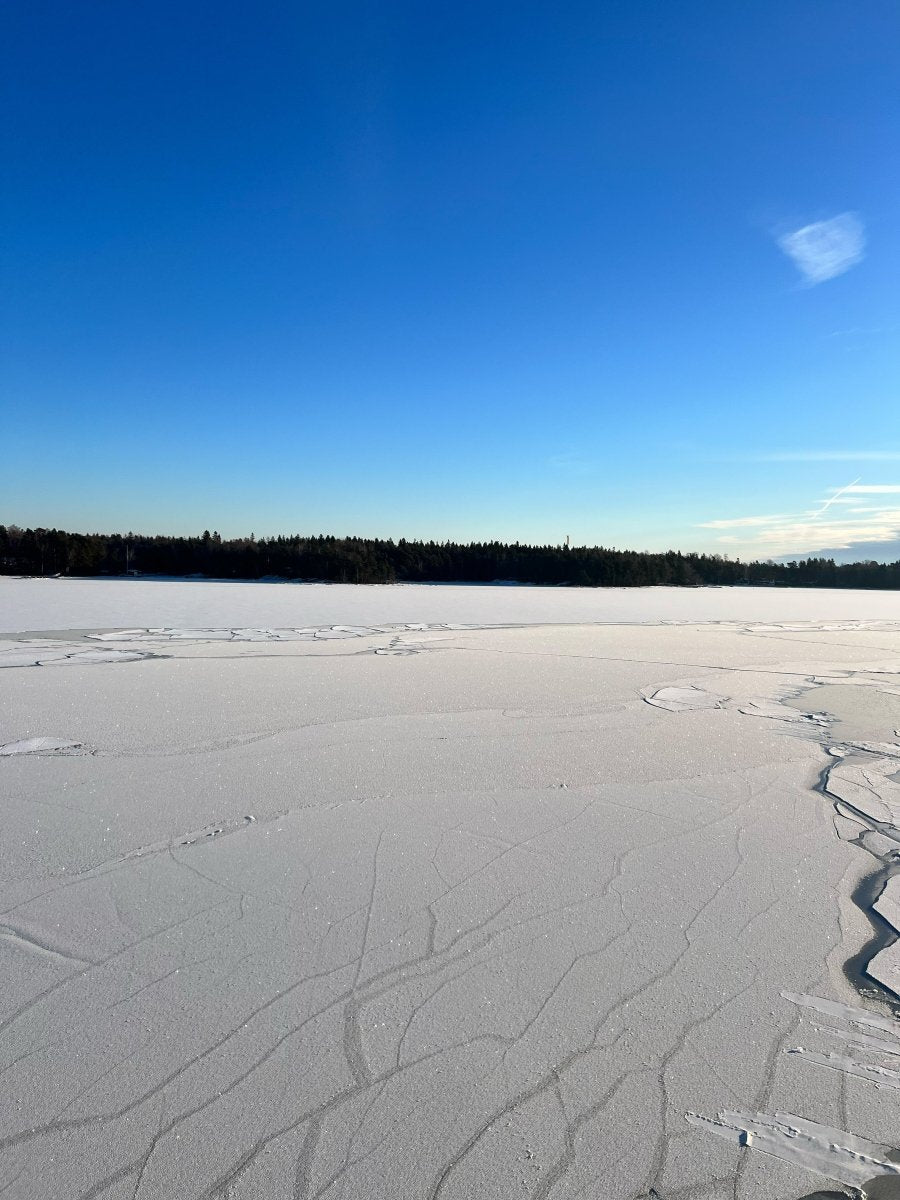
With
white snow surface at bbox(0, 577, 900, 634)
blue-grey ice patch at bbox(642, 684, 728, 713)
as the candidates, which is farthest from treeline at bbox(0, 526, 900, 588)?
blue-grey ice patch at bbox(642, 684, 728, 713)

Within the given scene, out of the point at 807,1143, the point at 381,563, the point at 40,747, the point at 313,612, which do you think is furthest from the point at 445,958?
the point at 381,563

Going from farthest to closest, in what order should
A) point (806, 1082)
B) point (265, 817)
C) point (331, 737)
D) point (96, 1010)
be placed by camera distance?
point (331, 737) < point (265, 817) < point (96, 1010) < point (806, 1082)

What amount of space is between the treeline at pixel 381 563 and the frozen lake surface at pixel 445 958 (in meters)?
31.5

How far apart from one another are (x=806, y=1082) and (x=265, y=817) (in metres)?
2.14

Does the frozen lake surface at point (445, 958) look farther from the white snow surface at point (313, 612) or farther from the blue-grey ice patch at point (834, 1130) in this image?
the white snow surface at point (313, 612)

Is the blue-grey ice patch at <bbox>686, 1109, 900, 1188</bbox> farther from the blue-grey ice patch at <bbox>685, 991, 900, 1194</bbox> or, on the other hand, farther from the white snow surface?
the white snow surface

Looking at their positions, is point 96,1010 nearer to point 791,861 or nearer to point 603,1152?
point 603,1152

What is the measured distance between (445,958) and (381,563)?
119 ft

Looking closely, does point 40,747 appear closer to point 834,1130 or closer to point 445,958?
point 445,958

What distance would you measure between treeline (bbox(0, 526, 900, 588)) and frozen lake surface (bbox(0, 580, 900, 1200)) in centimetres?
3147

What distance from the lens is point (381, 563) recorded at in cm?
3794

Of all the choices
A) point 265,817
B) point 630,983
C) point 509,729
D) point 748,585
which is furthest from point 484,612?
point 748,585

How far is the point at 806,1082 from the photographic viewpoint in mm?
1480

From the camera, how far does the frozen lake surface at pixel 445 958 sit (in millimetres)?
1312
